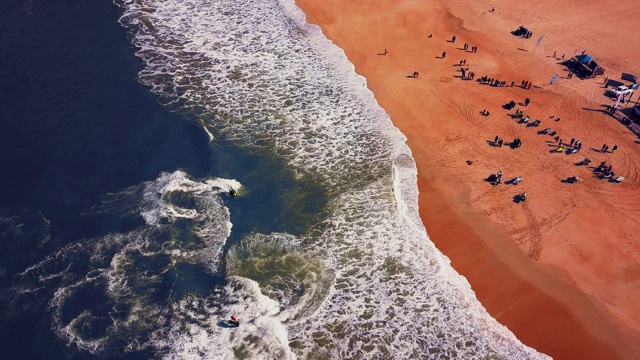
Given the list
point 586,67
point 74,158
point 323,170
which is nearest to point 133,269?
point 74,158

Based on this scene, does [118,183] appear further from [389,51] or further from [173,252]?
[389,51]

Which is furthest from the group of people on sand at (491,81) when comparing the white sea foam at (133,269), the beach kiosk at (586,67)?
A: the white sea foam at (133,269)

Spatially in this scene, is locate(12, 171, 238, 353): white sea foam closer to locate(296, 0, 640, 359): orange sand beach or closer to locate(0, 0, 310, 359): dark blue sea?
locate(0, 0, 310, 359): dark blue sea

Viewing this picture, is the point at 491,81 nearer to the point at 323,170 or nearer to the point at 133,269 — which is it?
the point at 323,170

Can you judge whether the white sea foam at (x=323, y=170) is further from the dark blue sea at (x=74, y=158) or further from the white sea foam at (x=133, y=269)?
the dark blue sea at (x=74, y=158)

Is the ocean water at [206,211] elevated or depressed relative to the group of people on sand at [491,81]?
depressed

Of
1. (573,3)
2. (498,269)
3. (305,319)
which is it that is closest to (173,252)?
(305,319)
